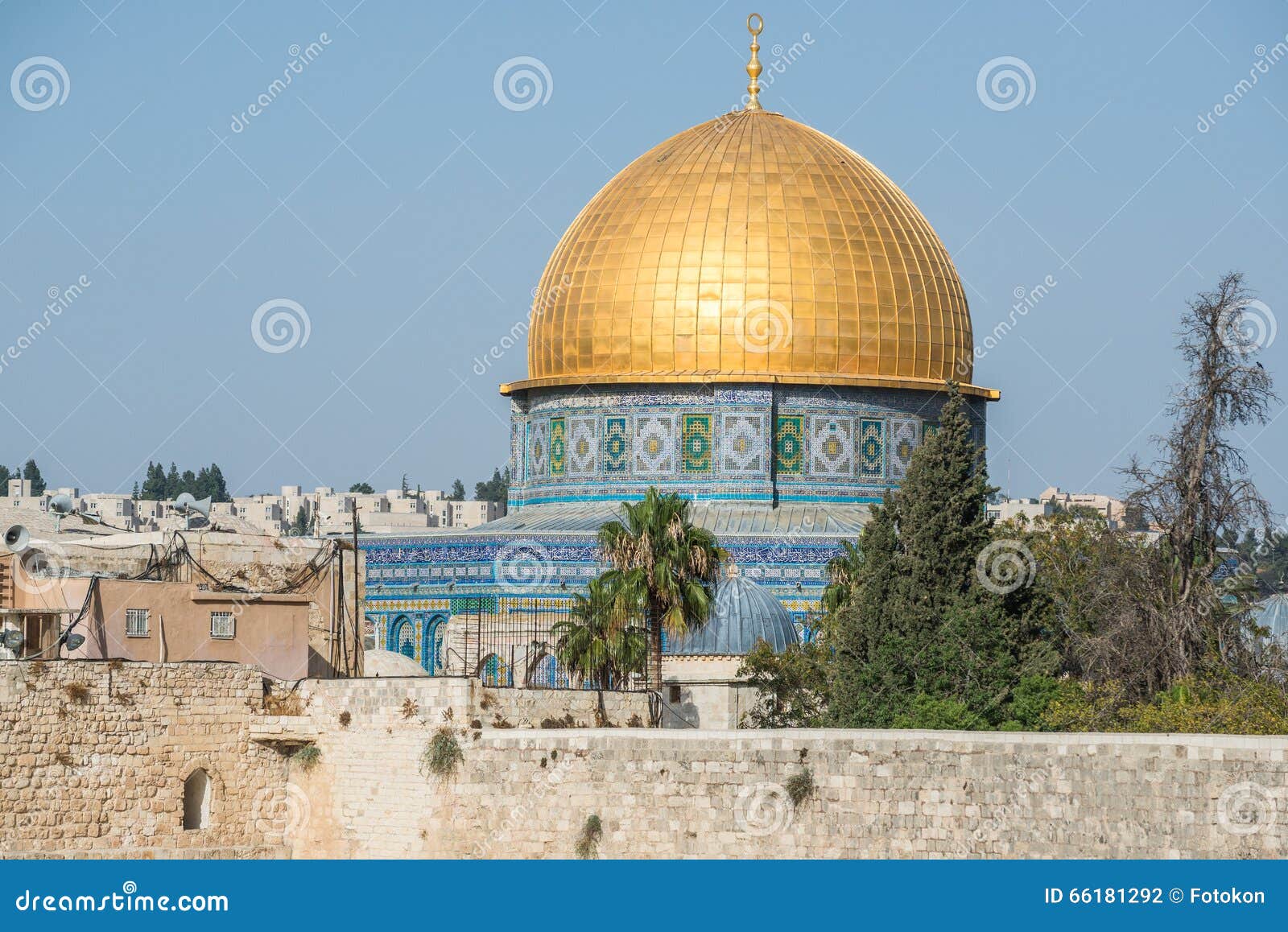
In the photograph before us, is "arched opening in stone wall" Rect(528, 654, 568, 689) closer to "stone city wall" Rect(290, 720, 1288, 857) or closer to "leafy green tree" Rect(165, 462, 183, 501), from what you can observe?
"stone city wall" Rect(290, 720, 1288, 857)

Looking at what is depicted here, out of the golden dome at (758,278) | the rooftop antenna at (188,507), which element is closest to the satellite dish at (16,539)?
the rooftop antenna at (188,507)

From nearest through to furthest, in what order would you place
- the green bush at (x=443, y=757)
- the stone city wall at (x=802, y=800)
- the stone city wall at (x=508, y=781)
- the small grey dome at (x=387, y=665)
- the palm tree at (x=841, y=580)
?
the stone city wall at (x=802, y=800) → the stone city wall at (x=508, y=781) → the green bush at (x=443, y=757) → the palm tree at (x=841, y=580) → the small grey dome at (x=387, y=665)

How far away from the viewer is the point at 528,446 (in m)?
36.7

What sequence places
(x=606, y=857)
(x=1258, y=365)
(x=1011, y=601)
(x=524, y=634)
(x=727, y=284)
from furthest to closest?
1. (x=727, y=284)
2. (x=524, y=634)
3. (x=1011, y=601)
4. (x=1258, y=365)
5. (x=606, y=857)

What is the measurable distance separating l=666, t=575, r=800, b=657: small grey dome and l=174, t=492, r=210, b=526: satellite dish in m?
4.75

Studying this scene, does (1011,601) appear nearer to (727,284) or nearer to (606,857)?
(606,857)

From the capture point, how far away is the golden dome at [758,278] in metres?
34.7

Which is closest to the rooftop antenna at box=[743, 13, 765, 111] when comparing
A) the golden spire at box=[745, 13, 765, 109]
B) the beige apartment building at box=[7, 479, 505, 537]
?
the golden spire at box=[745, 13, 765, 109]

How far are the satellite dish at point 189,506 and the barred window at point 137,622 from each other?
5.41ft

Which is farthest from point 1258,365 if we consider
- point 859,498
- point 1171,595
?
point 859,498

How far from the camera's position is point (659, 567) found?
25.2 metres

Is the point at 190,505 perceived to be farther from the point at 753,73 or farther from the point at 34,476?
the point at 34,476

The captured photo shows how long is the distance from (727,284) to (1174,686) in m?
13.9

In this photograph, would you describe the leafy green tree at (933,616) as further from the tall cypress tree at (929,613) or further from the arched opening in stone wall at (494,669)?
the arched opening in stone wall at (494,669)
